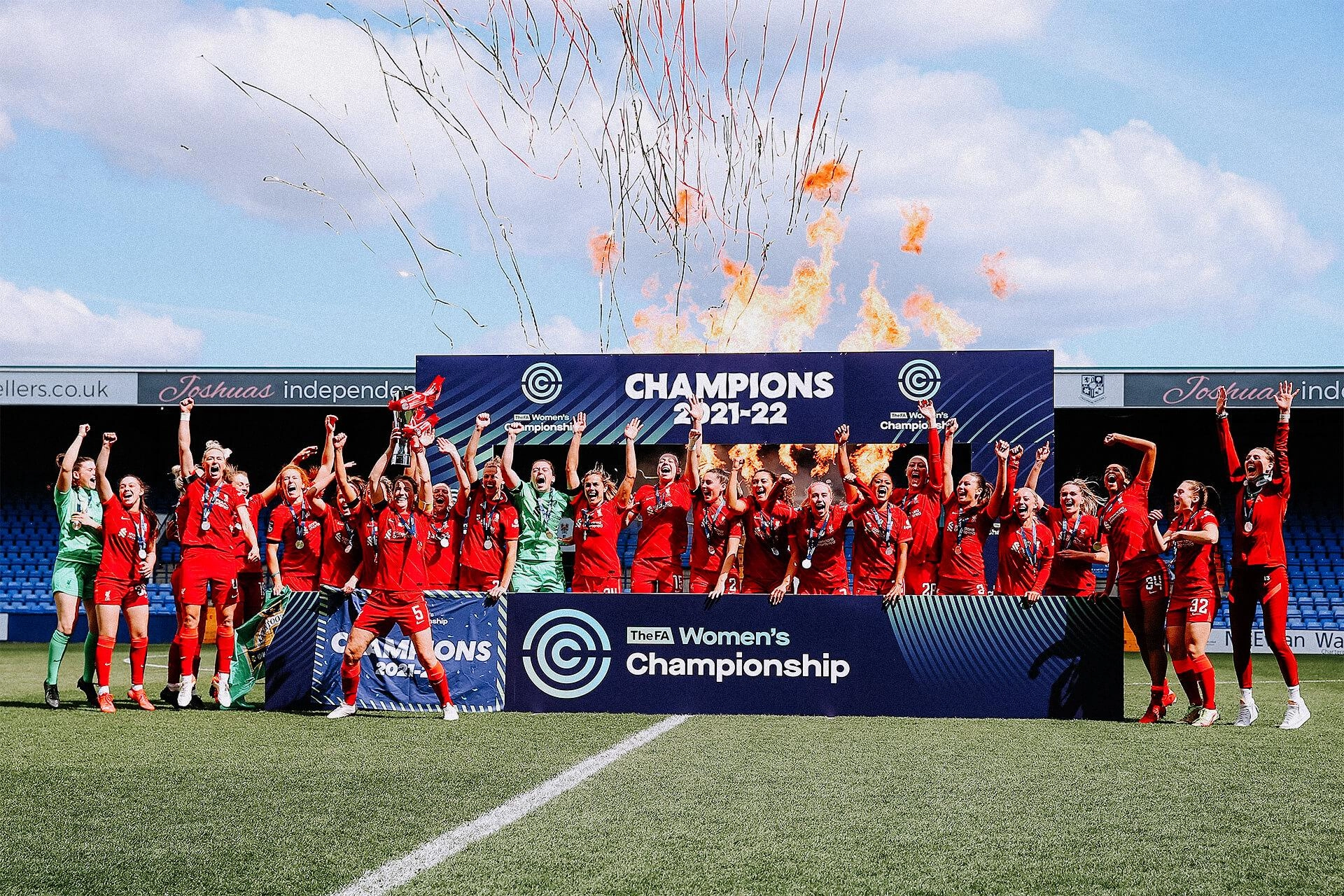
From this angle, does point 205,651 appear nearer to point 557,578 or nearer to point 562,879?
point 557,578

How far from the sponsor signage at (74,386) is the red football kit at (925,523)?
17808mm

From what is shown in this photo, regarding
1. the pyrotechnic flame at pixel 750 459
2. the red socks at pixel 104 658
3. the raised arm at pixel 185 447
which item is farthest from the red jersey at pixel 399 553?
the pyrotechnic flame at pixel 750 459

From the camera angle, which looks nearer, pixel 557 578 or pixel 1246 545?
pixel 1246 545

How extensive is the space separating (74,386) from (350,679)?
55.4 ft

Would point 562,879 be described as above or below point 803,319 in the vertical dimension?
below

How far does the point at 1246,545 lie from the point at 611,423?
6.27 meters

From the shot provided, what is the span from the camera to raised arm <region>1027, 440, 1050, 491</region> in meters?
11.4

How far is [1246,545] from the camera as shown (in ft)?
30.8

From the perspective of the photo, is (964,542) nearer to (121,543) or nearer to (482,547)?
(482,547)

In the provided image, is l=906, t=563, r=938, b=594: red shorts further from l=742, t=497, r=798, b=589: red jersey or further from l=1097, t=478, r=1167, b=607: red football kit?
l=1097, t=478, r=1167, b=607: red football kit

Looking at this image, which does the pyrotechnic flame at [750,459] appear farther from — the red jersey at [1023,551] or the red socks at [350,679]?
the red socks at [350,679]

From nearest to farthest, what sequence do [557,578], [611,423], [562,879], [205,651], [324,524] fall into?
[562,879]
[324,524]
[557,578]
[611,423]
[205,651]

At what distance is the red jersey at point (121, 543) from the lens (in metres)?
9.79

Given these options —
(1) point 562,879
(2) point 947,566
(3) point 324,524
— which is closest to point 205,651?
(3) point 324,524
